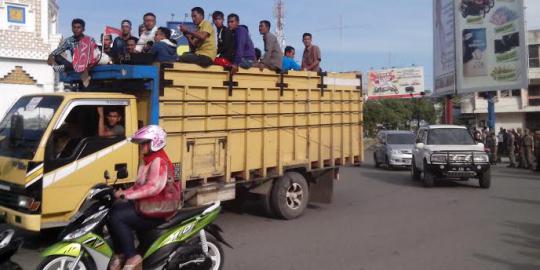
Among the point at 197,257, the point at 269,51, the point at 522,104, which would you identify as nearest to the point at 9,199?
the point at 197,257

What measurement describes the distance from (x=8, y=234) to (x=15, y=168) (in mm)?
1601

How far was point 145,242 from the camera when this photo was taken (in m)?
4.71

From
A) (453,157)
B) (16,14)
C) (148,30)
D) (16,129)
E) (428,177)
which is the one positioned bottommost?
(428,177)

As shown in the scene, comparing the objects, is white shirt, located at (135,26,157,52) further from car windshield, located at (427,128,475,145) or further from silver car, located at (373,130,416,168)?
silver car, located at (373,130,416,168)

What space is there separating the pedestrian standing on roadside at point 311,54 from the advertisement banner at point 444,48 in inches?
733

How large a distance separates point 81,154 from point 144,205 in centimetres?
183

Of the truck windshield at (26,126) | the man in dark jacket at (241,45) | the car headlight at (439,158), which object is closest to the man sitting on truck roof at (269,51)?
the man in dark jacket at (241,45)

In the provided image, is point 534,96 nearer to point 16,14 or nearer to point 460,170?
point 460,170

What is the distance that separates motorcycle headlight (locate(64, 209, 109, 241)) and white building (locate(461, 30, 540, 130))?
3877cm

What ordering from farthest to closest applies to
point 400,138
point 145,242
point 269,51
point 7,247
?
point 400,138
point 269,51
point 145,242
point 7,247

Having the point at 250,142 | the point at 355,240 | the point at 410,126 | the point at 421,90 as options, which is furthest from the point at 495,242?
the point at 421,90

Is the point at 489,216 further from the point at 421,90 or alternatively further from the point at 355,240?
the point at 421,90

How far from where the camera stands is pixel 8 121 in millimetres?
6285

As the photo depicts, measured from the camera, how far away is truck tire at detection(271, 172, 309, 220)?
859 cm
